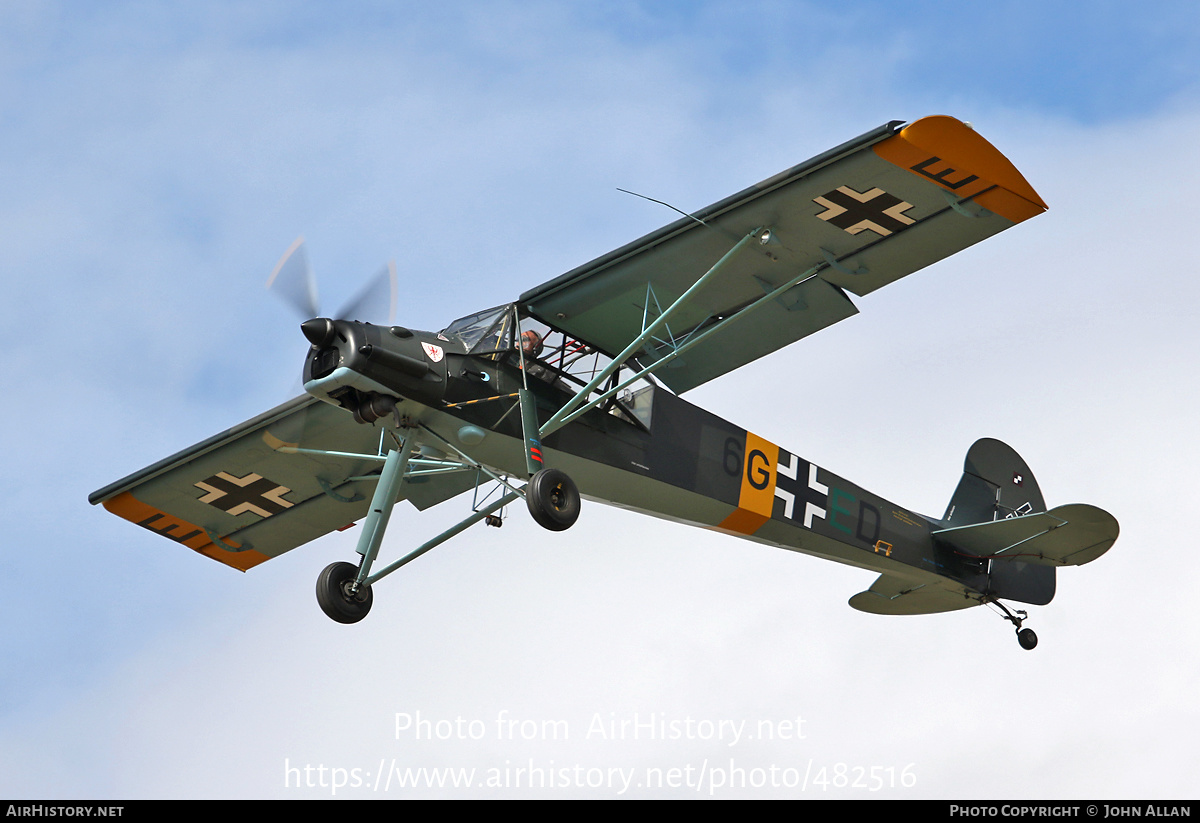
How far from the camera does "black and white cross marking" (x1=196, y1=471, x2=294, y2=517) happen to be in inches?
534

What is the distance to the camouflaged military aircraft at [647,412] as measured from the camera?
10867 millimetres

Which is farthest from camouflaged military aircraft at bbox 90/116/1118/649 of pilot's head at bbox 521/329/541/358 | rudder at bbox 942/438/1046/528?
rudder at bbox 942/438/1046/528

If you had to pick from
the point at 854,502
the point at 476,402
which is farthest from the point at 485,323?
the point at 854,502

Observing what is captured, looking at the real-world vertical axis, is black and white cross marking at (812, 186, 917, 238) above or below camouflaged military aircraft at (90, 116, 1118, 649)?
above

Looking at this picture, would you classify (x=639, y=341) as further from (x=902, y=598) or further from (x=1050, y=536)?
(x=902, y=598)

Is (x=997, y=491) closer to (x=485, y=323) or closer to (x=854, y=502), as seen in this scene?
(x=854, y=502)

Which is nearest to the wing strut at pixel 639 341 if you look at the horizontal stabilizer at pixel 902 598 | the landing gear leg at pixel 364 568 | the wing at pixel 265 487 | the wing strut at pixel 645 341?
the wing strut at pixel 645 341

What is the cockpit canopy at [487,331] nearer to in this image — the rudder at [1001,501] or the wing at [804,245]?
the wing at [804,245]

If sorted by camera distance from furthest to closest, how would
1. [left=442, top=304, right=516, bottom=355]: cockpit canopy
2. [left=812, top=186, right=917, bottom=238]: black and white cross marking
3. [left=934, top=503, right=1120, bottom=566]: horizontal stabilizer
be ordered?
1. [left=934, top=503, right=1120, bottom=566]: horizontal stabilizer
2. [left=442, top=304, right=516, bottom=355]: cockpit canopy
3. [left=812, top=186, right=917, bottom=238]: black and white cross marking

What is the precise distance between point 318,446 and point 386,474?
1844mm

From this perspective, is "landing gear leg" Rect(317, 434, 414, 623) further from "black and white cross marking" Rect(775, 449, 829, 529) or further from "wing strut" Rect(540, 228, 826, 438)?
"black and white cross marking" Rect(775, 449, 829, 529)

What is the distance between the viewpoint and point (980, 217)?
11.3m

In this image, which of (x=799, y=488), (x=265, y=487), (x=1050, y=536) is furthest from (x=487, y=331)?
(x=1050, y=536)

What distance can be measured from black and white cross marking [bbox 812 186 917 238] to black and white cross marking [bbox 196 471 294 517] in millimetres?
5868
